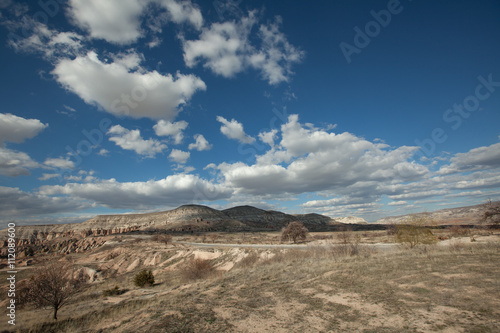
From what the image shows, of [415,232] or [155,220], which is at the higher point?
[415,232]

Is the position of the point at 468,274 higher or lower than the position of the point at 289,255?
higher

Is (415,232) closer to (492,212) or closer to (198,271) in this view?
(198,271)

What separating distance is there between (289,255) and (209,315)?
17.3m

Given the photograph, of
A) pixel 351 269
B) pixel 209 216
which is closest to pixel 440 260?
pixel 351 269

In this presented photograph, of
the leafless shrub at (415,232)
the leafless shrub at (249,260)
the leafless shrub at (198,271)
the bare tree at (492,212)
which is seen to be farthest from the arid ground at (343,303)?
the bare tree at (492,212)

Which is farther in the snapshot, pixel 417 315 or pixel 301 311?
pixel 301 311

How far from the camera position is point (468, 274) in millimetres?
10602

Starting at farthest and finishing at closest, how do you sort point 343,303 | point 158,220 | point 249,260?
point 158,220
point 249,260
point 343,303

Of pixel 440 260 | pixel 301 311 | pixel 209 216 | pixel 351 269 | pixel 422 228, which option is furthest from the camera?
pixel 209 216

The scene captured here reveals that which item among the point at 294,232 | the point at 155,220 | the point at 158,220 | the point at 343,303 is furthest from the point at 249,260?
the point at 155,220

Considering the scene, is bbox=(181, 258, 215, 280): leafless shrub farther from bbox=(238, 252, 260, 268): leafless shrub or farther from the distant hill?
the distant hill

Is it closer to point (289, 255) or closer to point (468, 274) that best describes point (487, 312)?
point (468, 274)

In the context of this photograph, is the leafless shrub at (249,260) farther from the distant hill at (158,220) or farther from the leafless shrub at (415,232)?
the distant hill at (158,220)

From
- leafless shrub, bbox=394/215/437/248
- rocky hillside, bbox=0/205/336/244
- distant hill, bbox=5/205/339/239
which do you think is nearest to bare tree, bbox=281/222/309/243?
leafless shrub, bbox=394/215/437/248
